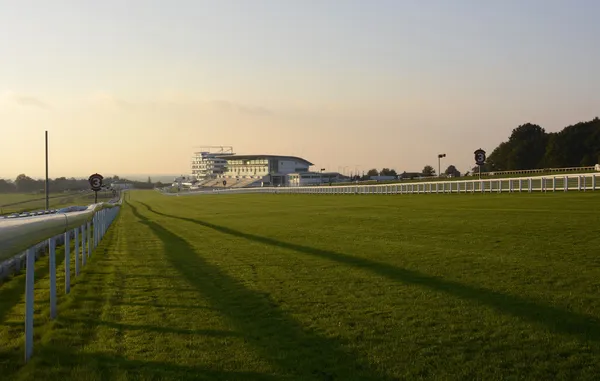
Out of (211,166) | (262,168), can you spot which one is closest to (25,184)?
(262,168)

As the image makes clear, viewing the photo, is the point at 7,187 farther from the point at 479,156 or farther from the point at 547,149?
the point at 547,149

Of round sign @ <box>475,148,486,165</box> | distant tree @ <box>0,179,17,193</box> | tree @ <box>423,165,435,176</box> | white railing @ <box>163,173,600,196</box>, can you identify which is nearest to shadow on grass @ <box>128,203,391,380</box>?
white railing @ <box>163,173,600,196</box>

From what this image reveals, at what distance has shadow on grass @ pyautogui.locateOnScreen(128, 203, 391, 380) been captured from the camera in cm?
534

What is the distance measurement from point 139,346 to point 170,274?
5296 mm

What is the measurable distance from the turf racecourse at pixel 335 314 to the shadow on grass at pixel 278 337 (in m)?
0.02

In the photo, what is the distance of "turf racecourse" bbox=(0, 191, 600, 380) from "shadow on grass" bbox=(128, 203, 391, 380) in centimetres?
2

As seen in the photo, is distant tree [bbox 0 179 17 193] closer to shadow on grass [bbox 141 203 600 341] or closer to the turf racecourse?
the turf racecourse

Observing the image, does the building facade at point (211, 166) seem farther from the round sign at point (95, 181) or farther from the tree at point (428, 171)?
the round sign at point (95, 181)

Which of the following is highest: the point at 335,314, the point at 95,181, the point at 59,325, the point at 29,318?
the point at 95,181

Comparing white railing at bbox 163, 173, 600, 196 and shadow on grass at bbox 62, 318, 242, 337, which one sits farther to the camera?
white railing at bbox 163, 173, 600, 196

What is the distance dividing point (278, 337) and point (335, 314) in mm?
1150

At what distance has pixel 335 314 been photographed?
24.4 ft

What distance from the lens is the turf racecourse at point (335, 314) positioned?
5484 millimetres

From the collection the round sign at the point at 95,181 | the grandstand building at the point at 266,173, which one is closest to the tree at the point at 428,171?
the grandstand building at the point at 266,173
